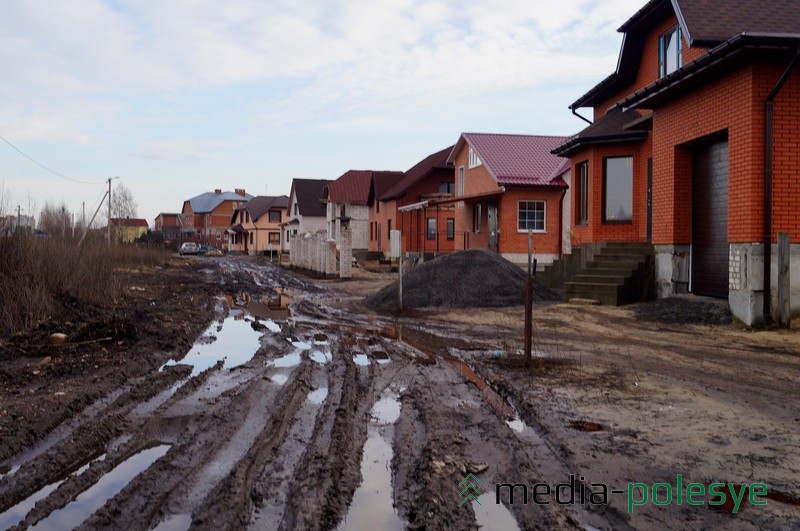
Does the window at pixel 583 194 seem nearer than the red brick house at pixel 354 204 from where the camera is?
Yes

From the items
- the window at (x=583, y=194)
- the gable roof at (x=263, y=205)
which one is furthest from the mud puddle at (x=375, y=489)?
the gable roof at (x=263, y=205)

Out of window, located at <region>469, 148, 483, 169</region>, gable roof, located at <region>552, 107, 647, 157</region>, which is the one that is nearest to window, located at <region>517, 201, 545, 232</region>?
window, located at <region>469, 148, 483, 169</region>

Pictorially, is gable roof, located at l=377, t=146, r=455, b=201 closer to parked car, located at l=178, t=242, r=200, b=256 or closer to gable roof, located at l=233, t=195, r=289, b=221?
parked car, located at l=178, t=242, r=200, b=256

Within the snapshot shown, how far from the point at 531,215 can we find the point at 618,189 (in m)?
10.7

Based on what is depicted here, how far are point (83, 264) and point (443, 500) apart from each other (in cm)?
1259

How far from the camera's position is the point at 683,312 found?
46.3ft

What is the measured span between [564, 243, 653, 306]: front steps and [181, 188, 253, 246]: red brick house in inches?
3976

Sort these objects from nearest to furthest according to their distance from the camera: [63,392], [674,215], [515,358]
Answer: [63,392], [515,358], [674,215]

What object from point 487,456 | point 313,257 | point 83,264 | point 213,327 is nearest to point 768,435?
point 487,456

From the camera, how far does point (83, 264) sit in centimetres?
1477

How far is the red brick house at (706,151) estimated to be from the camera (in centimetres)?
1258

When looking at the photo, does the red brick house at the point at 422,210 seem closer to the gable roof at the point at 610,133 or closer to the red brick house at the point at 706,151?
the gable roof at the point at 610,133

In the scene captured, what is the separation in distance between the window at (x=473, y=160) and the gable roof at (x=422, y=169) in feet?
29.2

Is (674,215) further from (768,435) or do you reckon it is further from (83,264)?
(83,264)
